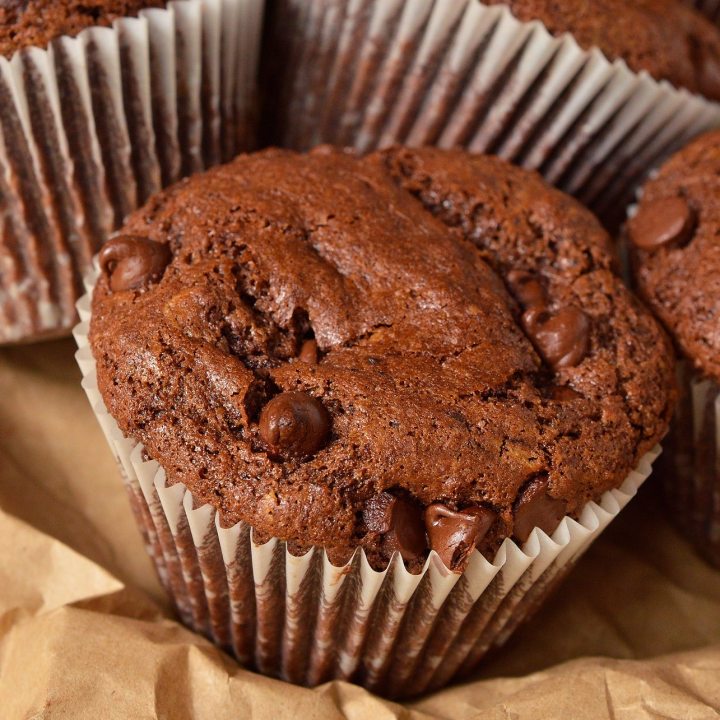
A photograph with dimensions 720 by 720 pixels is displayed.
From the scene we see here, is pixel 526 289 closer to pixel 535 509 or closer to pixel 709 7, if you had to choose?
pixel 535 509

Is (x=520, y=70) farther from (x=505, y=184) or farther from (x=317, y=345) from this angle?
(x=317, y=345)

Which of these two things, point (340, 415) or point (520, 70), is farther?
point (520, 70)

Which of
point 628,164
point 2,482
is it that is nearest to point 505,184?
point 628,164

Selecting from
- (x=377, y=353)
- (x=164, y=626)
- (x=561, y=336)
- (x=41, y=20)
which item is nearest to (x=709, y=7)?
(x=561, y=336)

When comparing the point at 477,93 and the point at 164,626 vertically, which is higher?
the point at 477,93

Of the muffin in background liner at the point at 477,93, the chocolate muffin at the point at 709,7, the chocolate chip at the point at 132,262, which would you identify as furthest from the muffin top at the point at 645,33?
the chocolate chip at the point at 132,262

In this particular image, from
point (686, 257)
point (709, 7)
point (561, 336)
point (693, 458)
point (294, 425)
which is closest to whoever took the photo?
point (294, 425)
